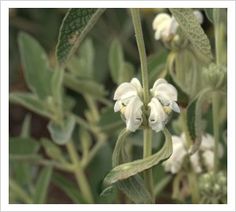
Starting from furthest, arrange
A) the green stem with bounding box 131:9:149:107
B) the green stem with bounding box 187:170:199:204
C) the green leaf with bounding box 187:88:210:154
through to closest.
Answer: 1. the green stem with bounding box 187:170:199:204
2. the green leaf with bounding box 187:88:210:154
3. the green stem with bounding box 131:9:149:107

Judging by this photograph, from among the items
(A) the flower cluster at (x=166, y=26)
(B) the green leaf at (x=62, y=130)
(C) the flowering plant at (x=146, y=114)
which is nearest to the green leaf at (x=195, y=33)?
(C) the flowering plant at (x=146, y=114)

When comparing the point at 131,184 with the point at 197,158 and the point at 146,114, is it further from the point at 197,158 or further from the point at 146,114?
the point at 197,158

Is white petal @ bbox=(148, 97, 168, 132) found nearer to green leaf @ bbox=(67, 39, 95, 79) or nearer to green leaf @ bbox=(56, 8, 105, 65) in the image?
green leaf @ bbox=(56, 8, 105, 65)

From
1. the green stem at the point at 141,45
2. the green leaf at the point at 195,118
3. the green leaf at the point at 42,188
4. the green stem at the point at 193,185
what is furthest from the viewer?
the green leaf at the point at 42,188

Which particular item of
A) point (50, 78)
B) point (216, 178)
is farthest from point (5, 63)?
point (216, 178)

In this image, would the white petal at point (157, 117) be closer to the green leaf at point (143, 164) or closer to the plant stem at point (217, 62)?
→ the green leaf at point (143, 164)

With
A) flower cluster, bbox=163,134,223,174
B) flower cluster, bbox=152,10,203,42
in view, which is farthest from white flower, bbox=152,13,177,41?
flower cluster, bbox=163,134,223,174
